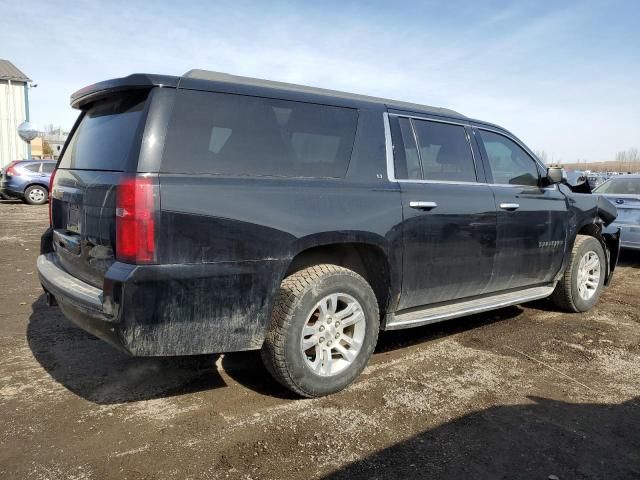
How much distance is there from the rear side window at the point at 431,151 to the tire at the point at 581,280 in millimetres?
1780

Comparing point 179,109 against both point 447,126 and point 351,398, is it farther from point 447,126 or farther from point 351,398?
point 447,126

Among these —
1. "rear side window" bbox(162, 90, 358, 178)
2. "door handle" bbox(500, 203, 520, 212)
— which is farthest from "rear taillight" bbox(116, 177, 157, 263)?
"door handle" bbox(500, 203, 520, 212)

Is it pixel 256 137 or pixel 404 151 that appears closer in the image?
pixel 256 137

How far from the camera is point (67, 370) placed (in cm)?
356

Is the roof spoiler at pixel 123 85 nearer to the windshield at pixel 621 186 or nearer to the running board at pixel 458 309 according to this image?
the running board at pixel 458 309

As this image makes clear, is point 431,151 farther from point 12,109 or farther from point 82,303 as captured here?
point 12,109

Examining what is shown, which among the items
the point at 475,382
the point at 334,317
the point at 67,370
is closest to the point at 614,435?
the point at 475,382

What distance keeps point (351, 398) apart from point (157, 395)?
1.24 m

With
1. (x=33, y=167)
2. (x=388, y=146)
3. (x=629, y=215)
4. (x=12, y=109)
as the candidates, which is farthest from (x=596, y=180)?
(x=12, y=109)

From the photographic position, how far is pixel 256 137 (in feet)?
9.71

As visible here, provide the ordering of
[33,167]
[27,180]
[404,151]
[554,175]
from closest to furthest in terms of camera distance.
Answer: [404,151] → [554,175] → [27,180] → [33,167]

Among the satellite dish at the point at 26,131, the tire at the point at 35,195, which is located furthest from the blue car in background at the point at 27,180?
the satellite dish at the point at 26,131

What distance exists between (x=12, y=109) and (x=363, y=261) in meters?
33.2

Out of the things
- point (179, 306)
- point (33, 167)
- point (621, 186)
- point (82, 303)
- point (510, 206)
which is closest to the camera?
point (179, 306)
